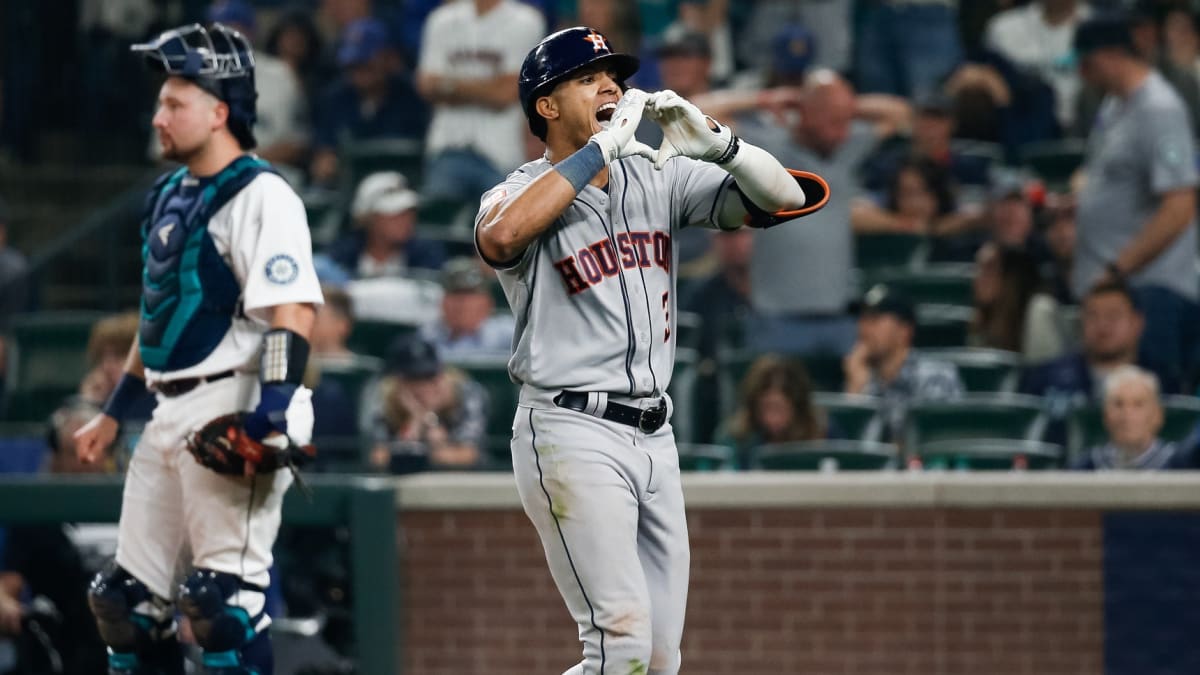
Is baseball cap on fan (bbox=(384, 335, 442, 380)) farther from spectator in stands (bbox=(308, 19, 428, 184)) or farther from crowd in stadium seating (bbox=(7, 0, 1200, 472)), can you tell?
spectator in stands (bbox=(308, 19, 428, 184))

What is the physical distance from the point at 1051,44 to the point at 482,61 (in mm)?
3336

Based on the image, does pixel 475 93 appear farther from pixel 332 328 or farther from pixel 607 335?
pixel 607 335

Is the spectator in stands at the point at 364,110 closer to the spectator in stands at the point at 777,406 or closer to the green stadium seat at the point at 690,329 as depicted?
the green stadium seat at the point at 690,329

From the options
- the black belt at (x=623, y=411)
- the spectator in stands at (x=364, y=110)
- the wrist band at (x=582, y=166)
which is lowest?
the black belt at (x=623, y=411)

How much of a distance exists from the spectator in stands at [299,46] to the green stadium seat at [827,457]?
5.04 metres

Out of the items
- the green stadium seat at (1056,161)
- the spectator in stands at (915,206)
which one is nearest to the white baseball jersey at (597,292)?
the spectator in stands at (915,206)

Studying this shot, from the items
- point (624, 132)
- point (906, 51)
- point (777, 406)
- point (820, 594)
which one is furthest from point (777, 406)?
point (906, 51)

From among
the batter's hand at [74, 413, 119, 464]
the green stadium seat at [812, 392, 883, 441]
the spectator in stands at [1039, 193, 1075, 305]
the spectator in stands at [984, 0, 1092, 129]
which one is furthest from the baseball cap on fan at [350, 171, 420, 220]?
the batter's hand at [74, 413, 119, 464]

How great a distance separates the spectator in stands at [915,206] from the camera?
30.0ft

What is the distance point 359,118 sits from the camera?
1073 centimetres

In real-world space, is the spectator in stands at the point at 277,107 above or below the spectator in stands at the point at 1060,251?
above

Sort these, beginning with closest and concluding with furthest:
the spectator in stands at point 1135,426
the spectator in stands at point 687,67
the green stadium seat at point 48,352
→ the spectator in stands at point 1135,426 → the green stadium seat at point 48,352 → the spectator in stands at point 687,67

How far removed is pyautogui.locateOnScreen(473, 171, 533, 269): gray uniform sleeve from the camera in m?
3.90

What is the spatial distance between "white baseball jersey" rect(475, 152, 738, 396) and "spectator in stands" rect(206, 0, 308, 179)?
658cm
